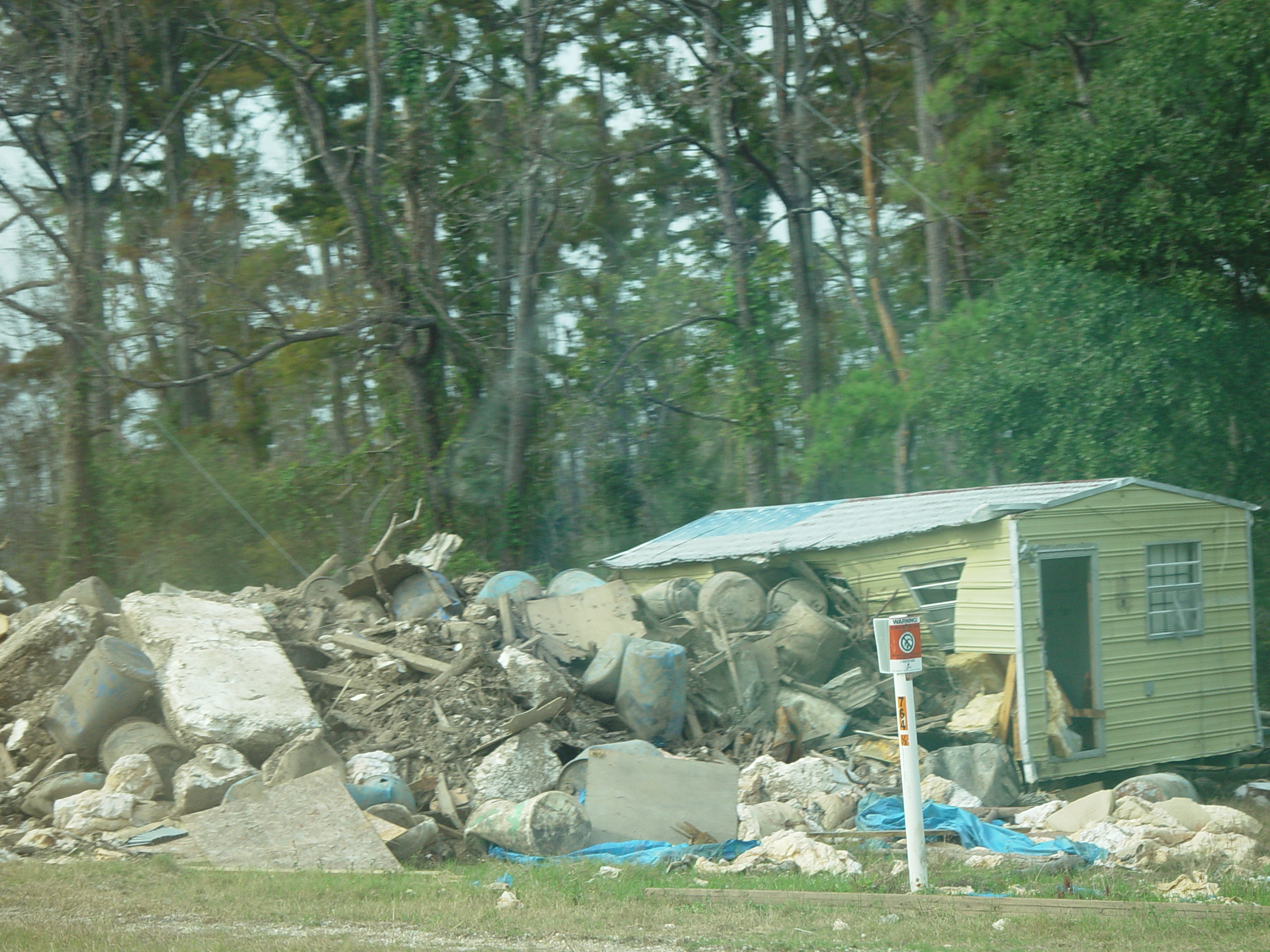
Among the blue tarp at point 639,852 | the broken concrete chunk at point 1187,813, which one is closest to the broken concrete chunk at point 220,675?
the blue tarp at point 639,852

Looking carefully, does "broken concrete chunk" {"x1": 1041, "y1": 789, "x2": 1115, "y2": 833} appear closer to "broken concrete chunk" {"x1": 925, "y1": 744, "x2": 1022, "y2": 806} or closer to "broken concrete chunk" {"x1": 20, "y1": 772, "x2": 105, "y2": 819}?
"broken concrete chunk" {"x1": 925, "y1": 744, "x2": 1022, "y2": 806}

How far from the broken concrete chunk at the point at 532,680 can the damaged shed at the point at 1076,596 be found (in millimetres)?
3874

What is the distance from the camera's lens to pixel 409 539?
72.3 ft

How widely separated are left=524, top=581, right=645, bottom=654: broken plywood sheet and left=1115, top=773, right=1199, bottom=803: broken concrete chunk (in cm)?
489

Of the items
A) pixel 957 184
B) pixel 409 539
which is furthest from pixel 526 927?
pixel 957 184

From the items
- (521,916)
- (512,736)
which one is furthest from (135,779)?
(521,916)

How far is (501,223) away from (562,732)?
16369 mm

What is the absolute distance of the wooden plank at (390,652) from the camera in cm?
1097

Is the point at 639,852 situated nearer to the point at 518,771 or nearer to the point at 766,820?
the point at 766,820

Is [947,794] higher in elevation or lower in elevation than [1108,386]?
lower

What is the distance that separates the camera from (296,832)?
318 inches

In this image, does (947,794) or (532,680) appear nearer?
(947,794)

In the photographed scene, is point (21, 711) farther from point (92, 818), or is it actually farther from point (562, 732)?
point (562, 732)

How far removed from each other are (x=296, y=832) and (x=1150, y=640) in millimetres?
9208
